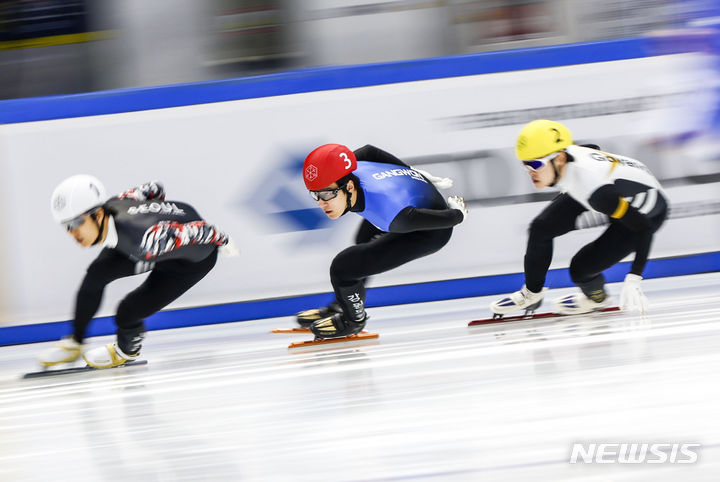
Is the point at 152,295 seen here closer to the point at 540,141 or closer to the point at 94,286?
the point at 94,286

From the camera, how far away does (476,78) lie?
19.1 feet

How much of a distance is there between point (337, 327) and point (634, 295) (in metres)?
1.49

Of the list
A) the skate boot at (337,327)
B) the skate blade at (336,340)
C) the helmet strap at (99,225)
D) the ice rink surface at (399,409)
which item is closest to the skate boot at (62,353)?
the ice rink surface at (399,409)

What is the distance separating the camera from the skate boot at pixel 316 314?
484 centimetres

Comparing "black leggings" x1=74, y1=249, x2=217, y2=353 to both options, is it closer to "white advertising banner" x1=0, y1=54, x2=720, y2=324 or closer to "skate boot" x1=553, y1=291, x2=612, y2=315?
"white advertising banner" x1=0, y1=54, x2=720, y2=324

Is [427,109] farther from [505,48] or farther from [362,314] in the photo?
[362,314]

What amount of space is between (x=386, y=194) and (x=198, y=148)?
2.10 metres

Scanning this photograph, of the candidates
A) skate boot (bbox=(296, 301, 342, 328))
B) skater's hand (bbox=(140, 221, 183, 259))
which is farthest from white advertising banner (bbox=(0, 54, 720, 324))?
skater's hand (bbox=(140, 221, 183, 259))

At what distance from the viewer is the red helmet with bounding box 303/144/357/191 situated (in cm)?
400

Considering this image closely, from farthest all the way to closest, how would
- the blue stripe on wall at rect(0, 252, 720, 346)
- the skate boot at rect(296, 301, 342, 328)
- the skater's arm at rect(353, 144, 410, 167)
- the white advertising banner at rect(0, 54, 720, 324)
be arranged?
1. the blue stripe on wall at rect(0, 252, 720, 346)
2. the white advertising banner at rect(0, 54, 720, 324)
3. the skate boot at rect(296, 301, 342, 328)
4. the skater's arm at rect(353, 144, 410, 167)

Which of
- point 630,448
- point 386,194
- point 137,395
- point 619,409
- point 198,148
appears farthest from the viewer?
point 198,148

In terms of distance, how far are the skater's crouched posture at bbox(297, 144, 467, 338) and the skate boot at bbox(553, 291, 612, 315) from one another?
71 cm

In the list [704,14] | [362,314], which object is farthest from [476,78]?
[362,314]

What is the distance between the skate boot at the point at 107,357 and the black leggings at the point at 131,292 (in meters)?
0.04
